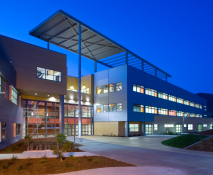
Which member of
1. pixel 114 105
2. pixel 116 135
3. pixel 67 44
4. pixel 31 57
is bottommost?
pixel 116 135

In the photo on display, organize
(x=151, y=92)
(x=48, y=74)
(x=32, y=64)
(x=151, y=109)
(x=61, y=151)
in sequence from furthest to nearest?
(x=151, y=92) < (x=151, y=109) < (x=48, y=74) < (x=32, y=64) < (x=61, y=151)

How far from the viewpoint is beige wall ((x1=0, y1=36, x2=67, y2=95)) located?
88.1ft

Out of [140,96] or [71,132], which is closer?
[71,132]

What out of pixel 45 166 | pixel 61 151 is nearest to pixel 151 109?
pixel 61 151

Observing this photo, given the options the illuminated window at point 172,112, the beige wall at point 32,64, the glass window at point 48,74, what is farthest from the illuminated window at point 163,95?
the glass window at point 48,74

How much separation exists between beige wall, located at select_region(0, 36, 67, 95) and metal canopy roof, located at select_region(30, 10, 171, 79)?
226 inches

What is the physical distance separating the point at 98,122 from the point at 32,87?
1808 cm

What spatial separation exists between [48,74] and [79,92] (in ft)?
17.7

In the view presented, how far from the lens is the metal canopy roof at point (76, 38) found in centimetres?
3347

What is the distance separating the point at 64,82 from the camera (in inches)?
1291

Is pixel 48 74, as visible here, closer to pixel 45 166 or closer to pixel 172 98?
pixel 45 166

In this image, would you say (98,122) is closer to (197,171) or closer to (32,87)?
(32,87)

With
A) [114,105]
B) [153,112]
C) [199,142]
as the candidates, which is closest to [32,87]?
[114,105]

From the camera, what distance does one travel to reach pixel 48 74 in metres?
30.8
